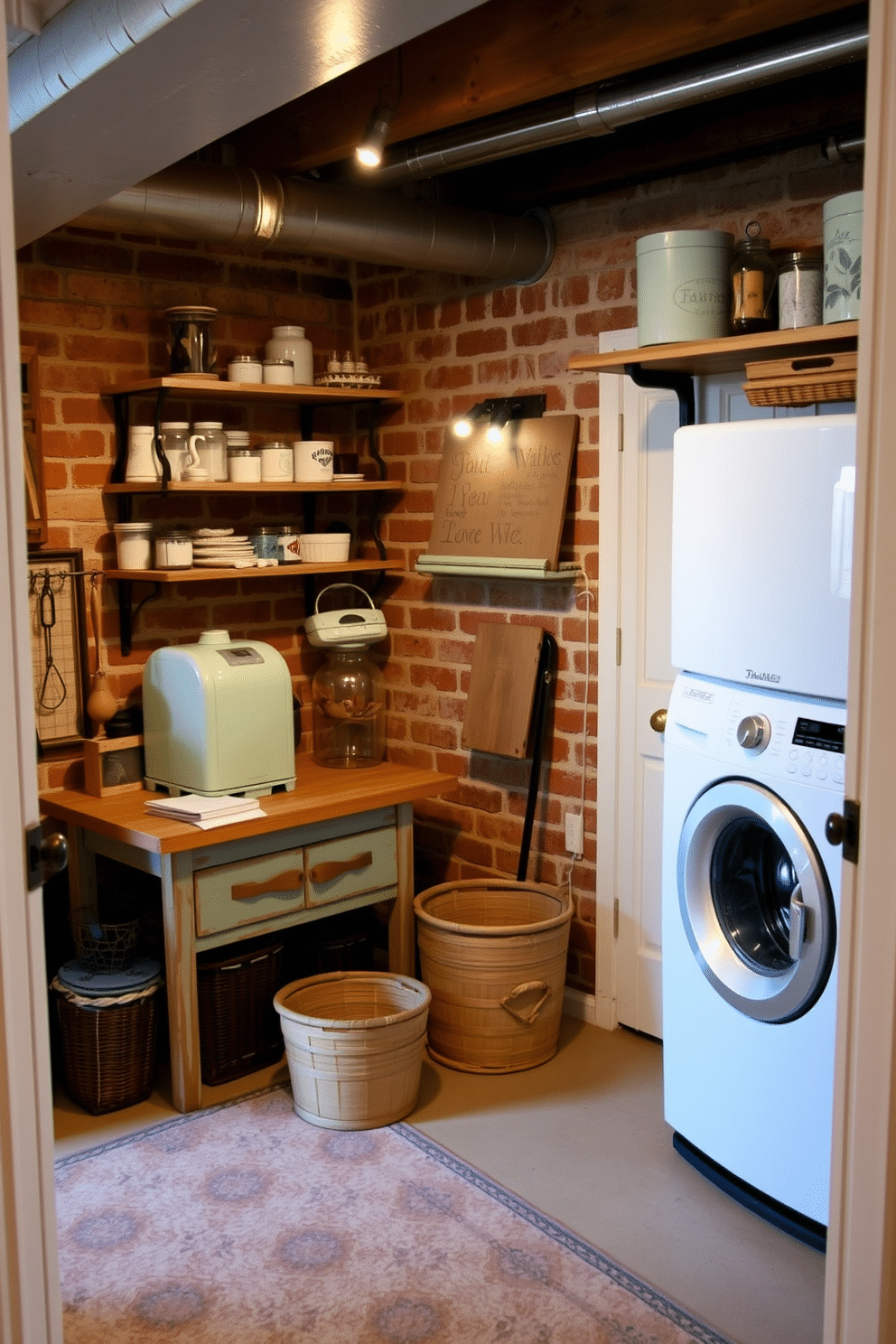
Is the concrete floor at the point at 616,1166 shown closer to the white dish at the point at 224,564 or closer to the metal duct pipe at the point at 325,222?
the white dish at the point at 224,564

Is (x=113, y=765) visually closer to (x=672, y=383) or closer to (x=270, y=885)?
(x=270, y=885)

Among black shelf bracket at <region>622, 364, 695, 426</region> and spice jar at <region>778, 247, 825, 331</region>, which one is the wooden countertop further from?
spice jar at <region>778, 247, 825, 331</region>

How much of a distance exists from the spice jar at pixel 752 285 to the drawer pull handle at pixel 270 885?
1736 mm

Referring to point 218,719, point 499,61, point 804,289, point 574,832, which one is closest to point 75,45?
point 499,61

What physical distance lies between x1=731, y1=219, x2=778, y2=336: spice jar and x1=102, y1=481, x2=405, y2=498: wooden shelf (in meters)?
1.40

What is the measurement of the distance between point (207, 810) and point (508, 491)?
127 centimetres

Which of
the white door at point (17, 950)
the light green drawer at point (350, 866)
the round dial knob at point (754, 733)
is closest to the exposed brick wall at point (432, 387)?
the light green drawer at point (350, 866)

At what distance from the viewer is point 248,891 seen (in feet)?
10.5

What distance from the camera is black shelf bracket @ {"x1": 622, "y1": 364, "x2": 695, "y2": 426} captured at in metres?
3.03

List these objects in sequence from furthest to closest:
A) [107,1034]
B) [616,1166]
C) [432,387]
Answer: [432,387], [107,1034], [616,1166]

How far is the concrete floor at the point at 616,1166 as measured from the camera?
94.9 inches

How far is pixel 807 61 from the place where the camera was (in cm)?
243

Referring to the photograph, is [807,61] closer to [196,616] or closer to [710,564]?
[710,564]

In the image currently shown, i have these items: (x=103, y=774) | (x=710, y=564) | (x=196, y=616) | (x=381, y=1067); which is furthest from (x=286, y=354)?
(x=381, y=1067)
